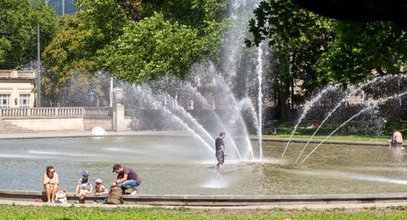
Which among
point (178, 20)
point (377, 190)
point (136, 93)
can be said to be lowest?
point (377, 190)

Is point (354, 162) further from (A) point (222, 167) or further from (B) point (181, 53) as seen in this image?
(B) point (181, 53)

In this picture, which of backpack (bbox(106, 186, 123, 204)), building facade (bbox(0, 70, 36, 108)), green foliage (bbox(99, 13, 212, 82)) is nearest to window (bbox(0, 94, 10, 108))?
building facade (bbox(0, 70, 36, 108))

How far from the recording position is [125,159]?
30.9m

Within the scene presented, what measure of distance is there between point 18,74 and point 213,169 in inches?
2560

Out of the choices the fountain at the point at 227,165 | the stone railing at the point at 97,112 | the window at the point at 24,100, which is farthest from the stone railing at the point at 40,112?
the window at the point at 24,100

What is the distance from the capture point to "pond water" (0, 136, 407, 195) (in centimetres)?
2050

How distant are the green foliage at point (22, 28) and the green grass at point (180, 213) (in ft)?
247

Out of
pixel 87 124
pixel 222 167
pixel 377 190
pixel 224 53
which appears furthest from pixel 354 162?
pixel 87 124

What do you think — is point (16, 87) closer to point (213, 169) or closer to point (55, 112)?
point (55, 112)

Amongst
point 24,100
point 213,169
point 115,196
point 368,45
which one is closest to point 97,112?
point 24,100

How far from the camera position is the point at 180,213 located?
47.1 ft

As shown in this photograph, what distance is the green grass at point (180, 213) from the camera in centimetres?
1316

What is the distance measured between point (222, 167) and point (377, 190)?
25.4ft

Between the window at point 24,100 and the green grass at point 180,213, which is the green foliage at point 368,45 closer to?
the green grass at point 180,213
